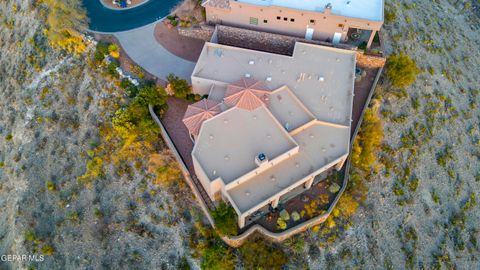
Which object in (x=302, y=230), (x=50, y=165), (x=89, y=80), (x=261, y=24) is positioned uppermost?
(x=261, y=24)

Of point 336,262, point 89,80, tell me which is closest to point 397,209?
point 336,262

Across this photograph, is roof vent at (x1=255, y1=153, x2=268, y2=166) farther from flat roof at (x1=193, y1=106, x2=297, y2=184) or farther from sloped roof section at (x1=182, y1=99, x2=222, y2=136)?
sloped roof section at (x1=182, y1=99, x2=222, y2=136)

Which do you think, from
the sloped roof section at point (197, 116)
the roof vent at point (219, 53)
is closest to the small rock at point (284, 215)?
the sloped roof section at point (197, 116)

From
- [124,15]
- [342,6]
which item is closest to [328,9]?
[342,6]

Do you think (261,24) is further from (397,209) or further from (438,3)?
(438,3)

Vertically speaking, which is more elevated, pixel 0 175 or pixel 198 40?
pixel 198 40

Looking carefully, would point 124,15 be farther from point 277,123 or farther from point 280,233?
point 280,233

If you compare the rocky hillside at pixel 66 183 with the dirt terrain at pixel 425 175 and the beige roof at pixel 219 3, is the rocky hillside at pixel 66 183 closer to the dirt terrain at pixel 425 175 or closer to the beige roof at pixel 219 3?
the beige roof at pixel 219 3
